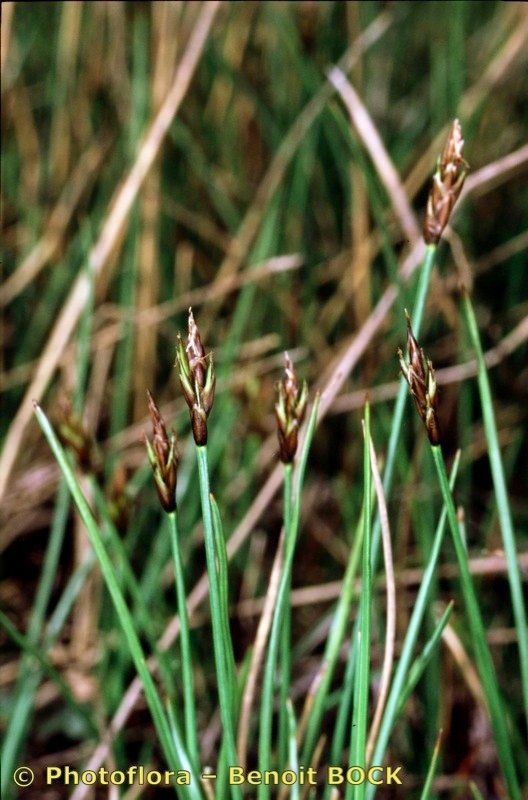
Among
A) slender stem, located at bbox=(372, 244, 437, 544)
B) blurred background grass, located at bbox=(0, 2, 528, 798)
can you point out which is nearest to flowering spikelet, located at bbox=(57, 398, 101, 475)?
blurred background grass, located at bbox=(0, 2, 528, 798)

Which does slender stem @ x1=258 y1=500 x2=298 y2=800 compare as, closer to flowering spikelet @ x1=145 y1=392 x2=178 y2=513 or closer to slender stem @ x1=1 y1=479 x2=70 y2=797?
flowering spikelet @ x1=145 y1=392 x2=178 y2=513

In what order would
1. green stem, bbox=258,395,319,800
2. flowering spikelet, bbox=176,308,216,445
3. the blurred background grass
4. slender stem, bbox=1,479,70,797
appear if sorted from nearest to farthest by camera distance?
flowering spikelet, bbox=176,308,216,445, green stem, bbox=258,395,319,800, slender stem, bbox=1,479,70,797, the blurred background grass

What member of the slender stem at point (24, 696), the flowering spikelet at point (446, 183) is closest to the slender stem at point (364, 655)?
the flowering spikelet at point (446, 183)

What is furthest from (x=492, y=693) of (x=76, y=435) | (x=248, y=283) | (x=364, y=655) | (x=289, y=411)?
(x=248, y=283)

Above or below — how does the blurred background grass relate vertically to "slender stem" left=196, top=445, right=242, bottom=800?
above

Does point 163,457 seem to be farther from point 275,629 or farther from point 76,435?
point 76,435

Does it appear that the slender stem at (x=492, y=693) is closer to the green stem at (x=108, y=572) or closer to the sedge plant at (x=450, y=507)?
the sedge plant at (x=450, y=507)
